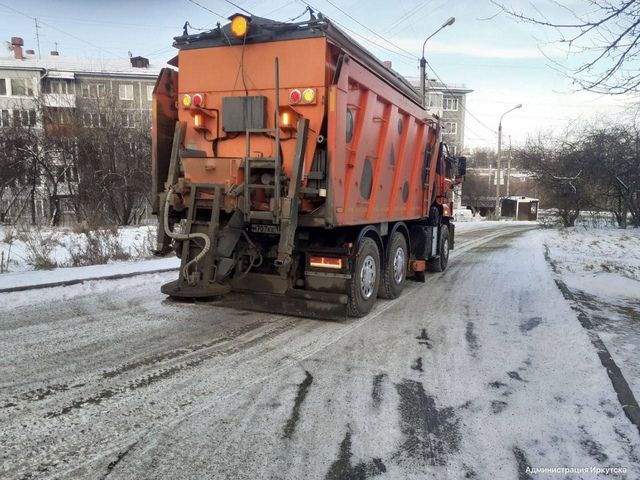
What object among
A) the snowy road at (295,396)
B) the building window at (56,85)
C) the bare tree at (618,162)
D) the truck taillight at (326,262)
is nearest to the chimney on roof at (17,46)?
the building window at (56,85)

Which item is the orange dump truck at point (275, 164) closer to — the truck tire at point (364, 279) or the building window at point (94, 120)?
the truck tire at point (364, 279)

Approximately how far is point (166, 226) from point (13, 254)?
7139 millimetres

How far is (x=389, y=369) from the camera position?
177 inches

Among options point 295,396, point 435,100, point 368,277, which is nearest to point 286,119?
point 368,277

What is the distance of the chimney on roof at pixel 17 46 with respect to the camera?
45531 millimetres

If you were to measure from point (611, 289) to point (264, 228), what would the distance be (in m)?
6.61

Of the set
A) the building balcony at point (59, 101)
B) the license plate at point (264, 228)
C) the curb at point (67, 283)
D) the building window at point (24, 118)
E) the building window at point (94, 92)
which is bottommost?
the curb at point (67, 283)

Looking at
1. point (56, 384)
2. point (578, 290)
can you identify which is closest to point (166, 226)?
point (56, 384)

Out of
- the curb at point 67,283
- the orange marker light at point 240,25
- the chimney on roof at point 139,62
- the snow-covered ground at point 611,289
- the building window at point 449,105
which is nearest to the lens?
the snow-covered ground at point 611,289

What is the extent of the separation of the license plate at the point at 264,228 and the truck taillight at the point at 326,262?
0.72 m

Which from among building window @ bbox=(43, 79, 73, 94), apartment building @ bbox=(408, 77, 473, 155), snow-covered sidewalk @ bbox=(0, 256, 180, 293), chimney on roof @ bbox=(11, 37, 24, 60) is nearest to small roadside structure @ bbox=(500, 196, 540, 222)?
apartment building @ bbox=(408, 77, 473, 155)

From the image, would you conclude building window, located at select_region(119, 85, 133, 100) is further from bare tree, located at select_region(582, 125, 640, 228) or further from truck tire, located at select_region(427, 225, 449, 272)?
truck tire, located at select_region(427, 225, 449, 272)

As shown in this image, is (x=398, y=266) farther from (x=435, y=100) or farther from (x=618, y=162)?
(x=435, y=100)

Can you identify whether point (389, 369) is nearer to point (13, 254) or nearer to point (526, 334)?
point (526, 334)
